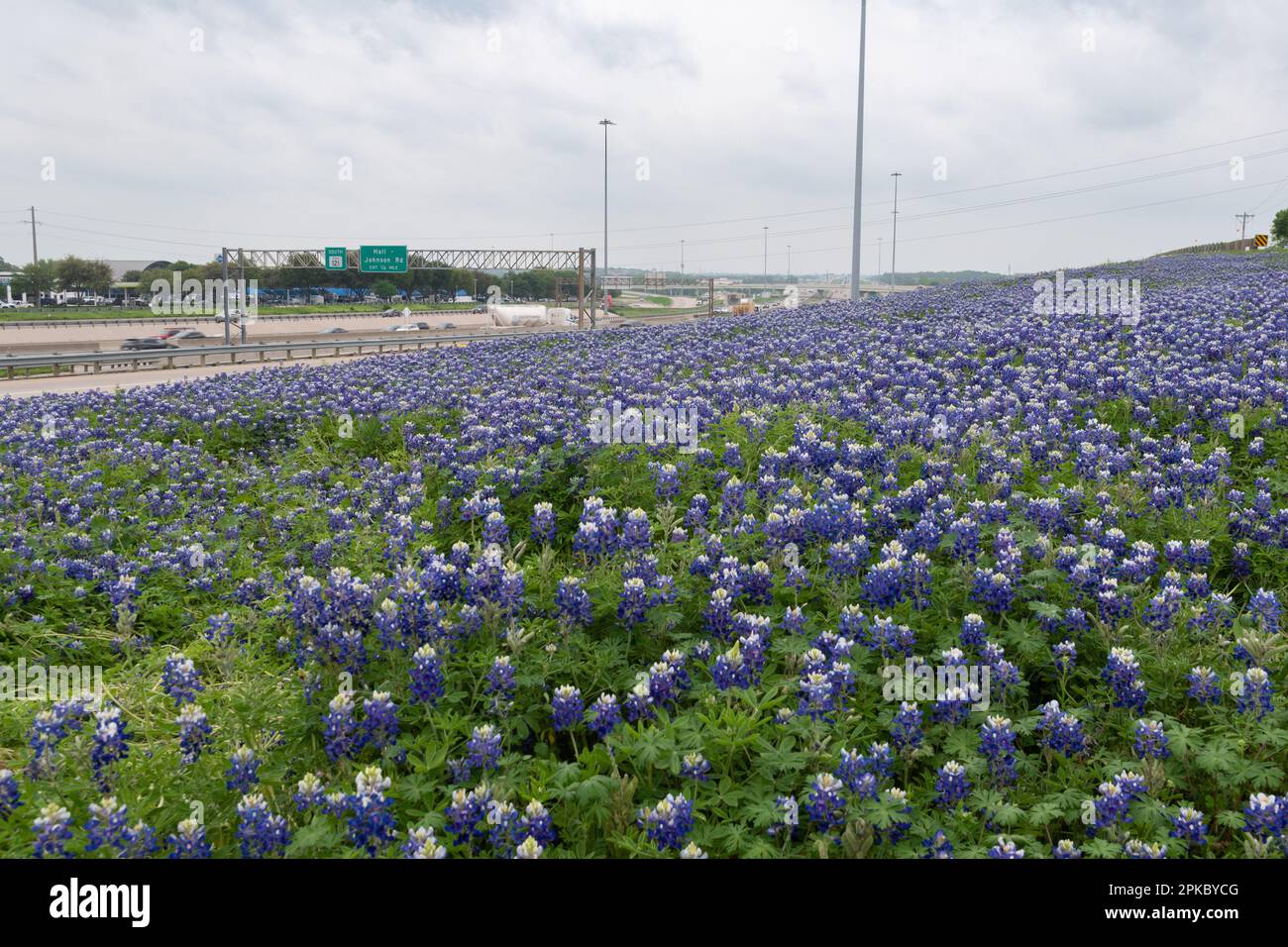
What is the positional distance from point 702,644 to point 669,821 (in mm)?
1118

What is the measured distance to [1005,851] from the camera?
2.85 metres

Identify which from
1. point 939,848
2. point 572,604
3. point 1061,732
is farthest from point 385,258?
point 939,848

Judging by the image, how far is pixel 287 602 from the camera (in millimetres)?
5477

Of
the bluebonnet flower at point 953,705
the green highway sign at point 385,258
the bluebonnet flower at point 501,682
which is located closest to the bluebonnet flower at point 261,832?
the bluebonnet flower at point 501,682

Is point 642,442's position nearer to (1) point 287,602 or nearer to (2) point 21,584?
(1) point 287,602

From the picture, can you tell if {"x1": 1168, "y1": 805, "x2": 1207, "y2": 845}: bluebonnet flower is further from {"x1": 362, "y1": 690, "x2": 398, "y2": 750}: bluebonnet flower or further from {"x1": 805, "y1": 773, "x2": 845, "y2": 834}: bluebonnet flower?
{"x1": 362, "y1": 690, "x2": 398, "y2": 750}: bluebonnet flower

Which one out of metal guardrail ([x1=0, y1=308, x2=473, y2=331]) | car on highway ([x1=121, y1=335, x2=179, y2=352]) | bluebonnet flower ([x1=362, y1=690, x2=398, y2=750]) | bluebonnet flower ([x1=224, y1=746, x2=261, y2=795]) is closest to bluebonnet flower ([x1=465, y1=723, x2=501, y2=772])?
bluebonnet flower ([x1=362, y1=690, x2=398, y2=750])

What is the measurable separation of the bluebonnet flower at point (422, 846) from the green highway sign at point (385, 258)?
56.9m

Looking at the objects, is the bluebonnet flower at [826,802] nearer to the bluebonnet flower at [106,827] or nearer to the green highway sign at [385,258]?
the bluebonnet flower at [106,827]

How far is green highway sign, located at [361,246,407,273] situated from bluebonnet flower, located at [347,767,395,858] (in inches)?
2233

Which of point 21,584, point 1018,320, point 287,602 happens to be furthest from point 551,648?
point 1018,320

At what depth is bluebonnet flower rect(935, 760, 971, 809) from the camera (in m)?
3.14

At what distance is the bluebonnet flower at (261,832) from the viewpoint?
9.18 feet

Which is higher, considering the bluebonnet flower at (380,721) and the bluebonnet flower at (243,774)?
the bluebonnet flower at (380,721)
